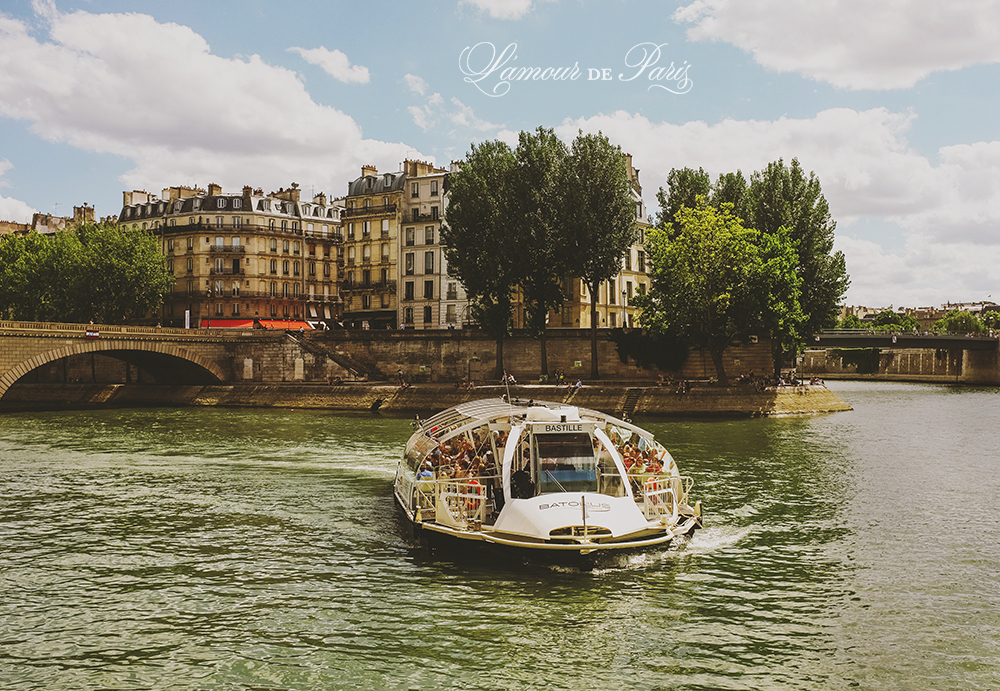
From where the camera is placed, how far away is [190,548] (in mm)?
22875

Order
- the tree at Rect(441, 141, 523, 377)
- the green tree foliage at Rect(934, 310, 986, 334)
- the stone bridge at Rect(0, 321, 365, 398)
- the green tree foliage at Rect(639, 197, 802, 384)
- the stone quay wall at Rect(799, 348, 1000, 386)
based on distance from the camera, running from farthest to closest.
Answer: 1. the green tree foliage at Rect(934, 310, 986, 334)
2. the stone quay wall at Rect(799, 348, 1000, 386)
3. the stone bridge at Rect(0, 321, 365, 398)
4. the tree at Rect(441, 141, 523, 377)
5. the green tree foliage at Rect(639, 197, 802, 384)

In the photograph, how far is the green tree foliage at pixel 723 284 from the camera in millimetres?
58375

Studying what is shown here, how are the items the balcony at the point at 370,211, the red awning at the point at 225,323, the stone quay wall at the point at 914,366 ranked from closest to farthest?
1. the balcony at the point at 370,211
2. the stone quay wall at the point at 914,366
3. the red awning at the point at 225,323

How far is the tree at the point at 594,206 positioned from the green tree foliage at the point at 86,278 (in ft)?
155

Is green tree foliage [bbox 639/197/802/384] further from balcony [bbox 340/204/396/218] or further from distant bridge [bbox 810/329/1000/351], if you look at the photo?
balcony [bbox 340/204/396/218]

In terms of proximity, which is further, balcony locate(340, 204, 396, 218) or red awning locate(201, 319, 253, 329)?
red awning locate(201, 319, 253, 329)

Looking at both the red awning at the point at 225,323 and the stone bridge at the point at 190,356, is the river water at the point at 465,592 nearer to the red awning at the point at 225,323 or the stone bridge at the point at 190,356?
the stone bridge at the point at 190,356

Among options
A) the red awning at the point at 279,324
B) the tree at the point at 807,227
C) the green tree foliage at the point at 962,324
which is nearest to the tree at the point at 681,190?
the tree at the point at 807,227

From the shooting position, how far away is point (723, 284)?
194 ft

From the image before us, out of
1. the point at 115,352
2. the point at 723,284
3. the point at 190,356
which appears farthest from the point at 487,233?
the point at 115,352

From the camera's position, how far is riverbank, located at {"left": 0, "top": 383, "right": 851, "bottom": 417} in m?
58.5

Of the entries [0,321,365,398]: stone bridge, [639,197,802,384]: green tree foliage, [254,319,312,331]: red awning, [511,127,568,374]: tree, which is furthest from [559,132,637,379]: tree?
[254,319,312,331]: red awning

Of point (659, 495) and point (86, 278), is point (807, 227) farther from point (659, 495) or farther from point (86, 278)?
point (86, 278)

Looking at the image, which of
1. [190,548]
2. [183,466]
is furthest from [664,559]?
[183,466]
